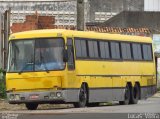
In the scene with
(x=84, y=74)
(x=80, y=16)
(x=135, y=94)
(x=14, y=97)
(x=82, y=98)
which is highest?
(x=80, y=16)

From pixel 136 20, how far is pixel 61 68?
21999 mm

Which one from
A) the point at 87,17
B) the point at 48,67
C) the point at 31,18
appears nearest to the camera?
the point at 48,67

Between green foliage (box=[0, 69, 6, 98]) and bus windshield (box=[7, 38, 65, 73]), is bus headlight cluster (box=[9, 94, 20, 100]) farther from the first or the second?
green foliage (box=[0, 69, 6, 98])

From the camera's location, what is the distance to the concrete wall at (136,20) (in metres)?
49.5

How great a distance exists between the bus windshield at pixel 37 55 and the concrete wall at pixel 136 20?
834 inches

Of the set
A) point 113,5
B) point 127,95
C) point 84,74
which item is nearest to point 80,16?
point 127,95

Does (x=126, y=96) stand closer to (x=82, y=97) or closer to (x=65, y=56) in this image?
(x=82, y=97)

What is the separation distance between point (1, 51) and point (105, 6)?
1917 centimetres

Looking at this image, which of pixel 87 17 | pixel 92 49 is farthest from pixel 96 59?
pixel 87 17

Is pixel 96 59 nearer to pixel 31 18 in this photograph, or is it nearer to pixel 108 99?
pixel 108 99

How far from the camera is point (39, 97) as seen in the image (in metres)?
28.1

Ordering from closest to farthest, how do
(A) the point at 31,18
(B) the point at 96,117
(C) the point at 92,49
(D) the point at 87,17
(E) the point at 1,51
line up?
(B) the point at 96,117 → (C) the point at 92,49 → (E) the point at 1,51 → (A) the point at 31,18 → (D) the point at 87,17

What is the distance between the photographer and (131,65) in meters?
34.0

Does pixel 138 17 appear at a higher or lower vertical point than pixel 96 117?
higher
